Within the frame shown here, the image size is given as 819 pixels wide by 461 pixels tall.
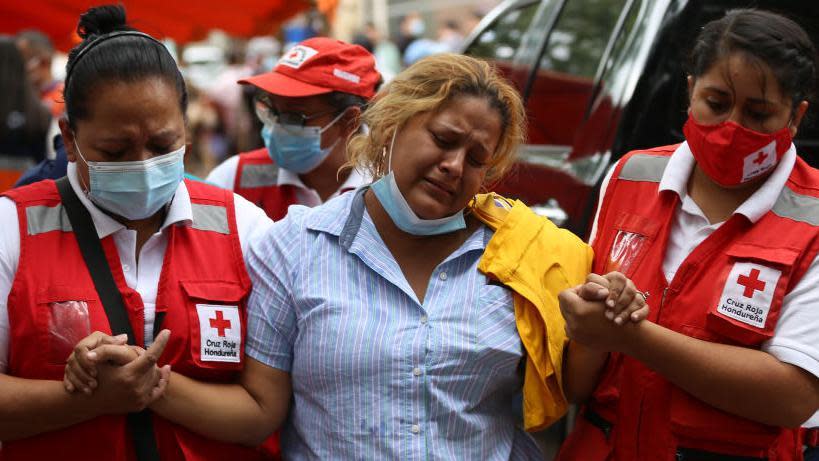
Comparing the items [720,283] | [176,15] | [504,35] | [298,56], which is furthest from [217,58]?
[720,283]

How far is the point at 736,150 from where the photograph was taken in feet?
7.45

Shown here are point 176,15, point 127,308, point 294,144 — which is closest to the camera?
point 127,308

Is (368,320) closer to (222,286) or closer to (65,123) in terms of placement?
(222,286)

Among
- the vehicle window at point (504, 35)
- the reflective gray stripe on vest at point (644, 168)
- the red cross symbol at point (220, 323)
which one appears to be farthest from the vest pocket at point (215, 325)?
the vehicle window at point (504, 35)

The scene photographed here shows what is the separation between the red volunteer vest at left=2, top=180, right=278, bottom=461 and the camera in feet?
7.34

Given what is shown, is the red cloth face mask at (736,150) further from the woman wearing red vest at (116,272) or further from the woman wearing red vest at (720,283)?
the woman wearing red vest at (116,272)

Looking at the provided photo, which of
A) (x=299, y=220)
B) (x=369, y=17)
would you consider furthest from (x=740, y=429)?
(x=369, y=17)

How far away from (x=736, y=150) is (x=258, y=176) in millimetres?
2105

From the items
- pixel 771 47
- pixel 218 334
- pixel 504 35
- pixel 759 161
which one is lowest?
pixel 504 35

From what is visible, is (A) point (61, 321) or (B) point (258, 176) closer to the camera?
(A) point (61, 321)

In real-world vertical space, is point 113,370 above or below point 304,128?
above

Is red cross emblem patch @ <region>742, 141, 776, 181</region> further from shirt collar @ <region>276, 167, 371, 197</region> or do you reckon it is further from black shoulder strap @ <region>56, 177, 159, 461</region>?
shirt collar @ <region>276, 167, 371, 197</region>

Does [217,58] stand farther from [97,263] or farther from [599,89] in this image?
[97,263]

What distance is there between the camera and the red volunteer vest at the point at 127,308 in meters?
2.24
